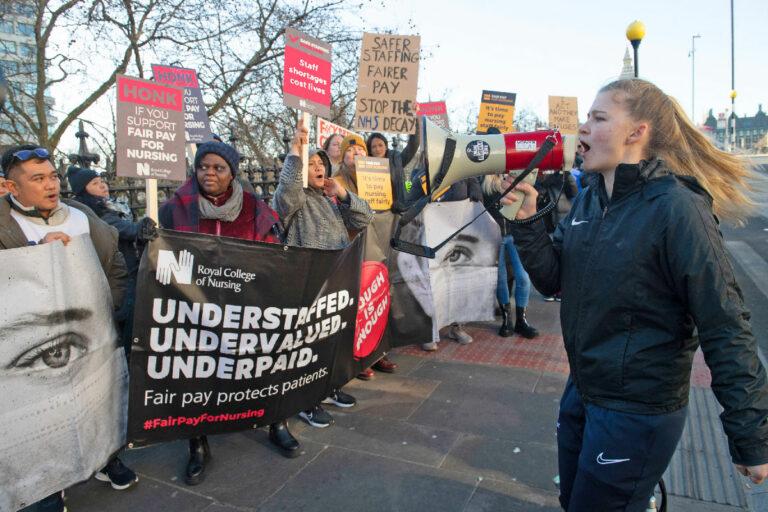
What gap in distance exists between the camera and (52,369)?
7.82ft

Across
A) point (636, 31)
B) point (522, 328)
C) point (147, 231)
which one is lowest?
point (522, 328)

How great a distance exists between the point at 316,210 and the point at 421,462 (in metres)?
1.73

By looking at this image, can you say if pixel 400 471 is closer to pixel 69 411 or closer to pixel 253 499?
pixel 253 499

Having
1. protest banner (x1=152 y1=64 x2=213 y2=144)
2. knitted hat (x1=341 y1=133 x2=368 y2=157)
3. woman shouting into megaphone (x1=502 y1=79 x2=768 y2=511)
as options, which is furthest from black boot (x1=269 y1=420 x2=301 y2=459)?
protest banner (x1=152 y1=64 x2=213 y2=144)

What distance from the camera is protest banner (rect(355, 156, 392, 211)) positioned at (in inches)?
165

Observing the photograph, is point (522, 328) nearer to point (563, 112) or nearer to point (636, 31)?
point (563, 112)

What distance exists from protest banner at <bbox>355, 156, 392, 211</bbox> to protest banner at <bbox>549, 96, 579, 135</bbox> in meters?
6.08

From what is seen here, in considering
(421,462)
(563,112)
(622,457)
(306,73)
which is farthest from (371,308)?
(563,112)

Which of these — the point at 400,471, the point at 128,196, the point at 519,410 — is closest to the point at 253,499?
the point at 400,471

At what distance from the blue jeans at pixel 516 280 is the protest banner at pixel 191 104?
12.3 ft

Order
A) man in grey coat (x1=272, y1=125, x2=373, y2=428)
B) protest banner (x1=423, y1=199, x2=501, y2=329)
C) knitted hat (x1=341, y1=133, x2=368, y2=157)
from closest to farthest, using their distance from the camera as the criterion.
Answer: man in grey coat (x1=272, y1=125, x2=373, y2=428) → knitted hat (x1=341, y1=133, x2=368, y2=157) → protest banner (x1=423, y1=199, x2=501, y2=329)

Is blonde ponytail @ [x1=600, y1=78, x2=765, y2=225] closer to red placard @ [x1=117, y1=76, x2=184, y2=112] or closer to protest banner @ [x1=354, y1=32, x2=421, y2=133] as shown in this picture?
red placard @ [x1=117, y1=76, x2=184, y2=112]

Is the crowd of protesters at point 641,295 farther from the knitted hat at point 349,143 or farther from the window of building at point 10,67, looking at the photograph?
the window of building at point 10,67

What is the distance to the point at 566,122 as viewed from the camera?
9.46 m
